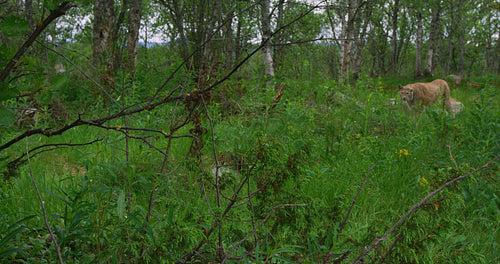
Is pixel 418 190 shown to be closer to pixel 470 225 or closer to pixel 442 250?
pixel 470 225

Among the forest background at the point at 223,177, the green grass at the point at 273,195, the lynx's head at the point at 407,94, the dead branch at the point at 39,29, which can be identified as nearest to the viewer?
the dead branch at the point at 39,29

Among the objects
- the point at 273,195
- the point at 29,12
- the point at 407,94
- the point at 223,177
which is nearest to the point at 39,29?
the point at 29,12

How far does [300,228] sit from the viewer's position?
1895 mm

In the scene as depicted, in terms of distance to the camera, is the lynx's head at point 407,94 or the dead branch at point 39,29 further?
the lynx's head at point 407,94

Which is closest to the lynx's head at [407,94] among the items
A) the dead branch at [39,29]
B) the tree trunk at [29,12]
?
the tree trunk at [29,12]

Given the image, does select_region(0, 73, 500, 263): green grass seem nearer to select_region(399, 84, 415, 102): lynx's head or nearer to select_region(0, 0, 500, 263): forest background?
select_region(0, 0, 500, 263): forest background

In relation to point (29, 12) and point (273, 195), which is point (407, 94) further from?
point (29, 12)

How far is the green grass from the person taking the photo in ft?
5.33

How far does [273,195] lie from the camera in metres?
1.86

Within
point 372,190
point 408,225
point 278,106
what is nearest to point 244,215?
point 408,225

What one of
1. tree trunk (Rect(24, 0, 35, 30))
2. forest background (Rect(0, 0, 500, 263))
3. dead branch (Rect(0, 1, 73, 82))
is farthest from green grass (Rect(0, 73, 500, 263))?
tree trunk (Rect(24, 0, 35, 30))

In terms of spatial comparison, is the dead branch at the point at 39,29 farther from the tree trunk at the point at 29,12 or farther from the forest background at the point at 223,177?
the tree trunk at the point at 29,12

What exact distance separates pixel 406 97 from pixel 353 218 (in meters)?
6.06

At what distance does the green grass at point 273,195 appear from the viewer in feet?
5.33
